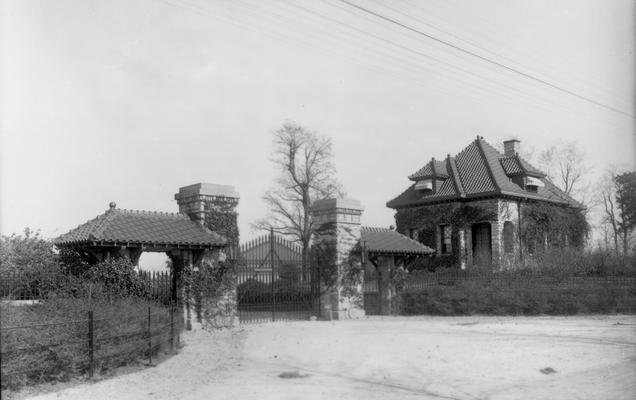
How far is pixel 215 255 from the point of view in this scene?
16.1 m

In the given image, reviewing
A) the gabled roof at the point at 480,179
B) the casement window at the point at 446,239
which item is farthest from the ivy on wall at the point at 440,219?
the gabled roof at the point at 480,179

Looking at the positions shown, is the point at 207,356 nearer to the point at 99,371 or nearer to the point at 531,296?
the point at 99,371

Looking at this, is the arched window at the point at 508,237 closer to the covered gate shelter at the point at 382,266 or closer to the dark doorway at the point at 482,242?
the dark doorway at the point at 482,242

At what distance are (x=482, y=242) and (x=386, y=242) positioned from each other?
47.6ft

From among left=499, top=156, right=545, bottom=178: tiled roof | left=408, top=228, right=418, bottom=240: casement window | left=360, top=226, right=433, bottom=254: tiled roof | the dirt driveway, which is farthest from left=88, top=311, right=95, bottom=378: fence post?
left=499, top=156, right=545, bottom=178: tiled roof

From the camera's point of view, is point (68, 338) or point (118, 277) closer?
point (68, 338)

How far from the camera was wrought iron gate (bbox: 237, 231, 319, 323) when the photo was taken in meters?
16.6

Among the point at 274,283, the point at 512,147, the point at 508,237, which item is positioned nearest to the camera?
the point at 274,283

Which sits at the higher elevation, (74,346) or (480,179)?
(480,179)

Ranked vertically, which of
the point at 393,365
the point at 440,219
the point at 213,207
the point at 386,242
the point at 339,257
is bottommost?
the point at 393,365

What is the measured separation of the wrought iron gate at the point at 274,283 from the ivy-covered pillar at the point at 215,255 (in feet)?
1.34

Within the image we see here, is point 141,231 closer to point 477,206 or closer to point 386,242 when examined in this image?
point 386,242

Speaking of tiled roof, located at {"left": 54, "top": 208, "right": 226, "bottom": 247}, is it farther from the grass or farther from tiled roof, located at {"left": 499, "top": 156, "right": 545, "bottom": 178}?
tiled roof, located at {"left": 499, "top": 156, "right": 545, "bottom": 178}

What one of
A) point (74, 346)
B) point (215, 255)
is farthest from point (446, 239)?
point (74, 346)
